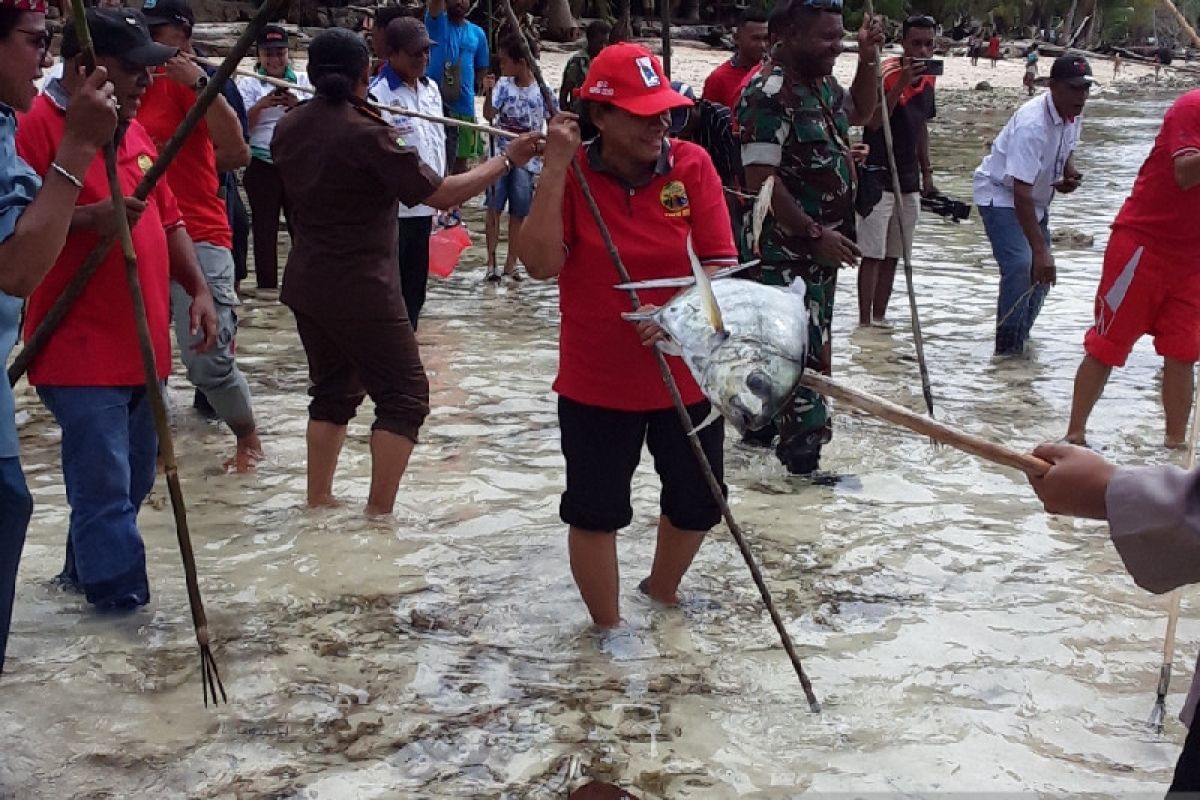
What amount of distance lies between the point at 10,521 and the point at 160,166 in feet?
3.23

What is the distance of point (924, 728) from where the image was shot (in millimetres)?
3314

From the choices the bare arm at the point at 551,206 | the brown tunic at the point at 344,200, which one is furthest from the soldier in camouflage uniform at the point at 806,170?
the bare arm at the point at 551,206

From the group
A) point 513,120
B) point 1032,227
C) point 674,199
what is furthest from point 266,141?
point 674,199

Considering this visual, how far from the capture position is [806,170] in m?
5.11

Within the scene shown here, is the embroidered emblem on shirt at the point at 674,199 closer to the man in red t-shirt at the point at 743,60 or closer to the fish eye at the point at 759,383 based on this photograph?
the fish eye at the point at 759,383

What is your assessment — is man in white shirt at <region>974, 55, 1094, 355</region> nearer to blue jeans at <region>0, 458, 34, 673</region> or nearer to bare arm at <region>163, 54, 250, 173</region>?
bare arm at <region>163, 54, 250, 173</region>

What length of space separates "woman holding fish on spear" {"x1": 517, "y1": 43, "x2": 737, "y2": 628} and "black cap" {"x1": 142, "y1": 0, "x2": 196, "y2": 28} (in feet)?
7.63

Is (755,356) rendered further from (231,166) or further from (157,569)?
(231,166)

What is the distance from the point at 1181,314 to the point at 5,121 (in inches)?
185

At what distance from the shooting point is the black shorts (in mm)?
3521

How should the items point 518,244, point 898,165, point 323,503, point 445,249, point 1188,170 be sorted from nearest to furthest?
1. point 518,244
2. point 323,503
3. point 1188,170
4. point 898,165
5. point 445,249

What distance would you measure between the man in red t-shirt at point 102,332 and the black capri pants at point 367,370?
2.49 feet

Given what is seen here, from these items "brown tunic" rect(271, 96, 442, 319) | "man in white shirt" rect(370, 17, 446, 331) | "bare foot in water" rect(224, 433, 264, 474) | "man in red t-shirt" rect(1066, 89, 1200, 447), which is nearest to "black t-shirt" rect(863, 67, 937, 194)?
"man in red t-shirt" rect(1066, 89, 1200, 447)

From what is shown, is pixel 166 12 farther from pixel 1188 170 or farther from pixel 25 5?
pixel 1188 170
